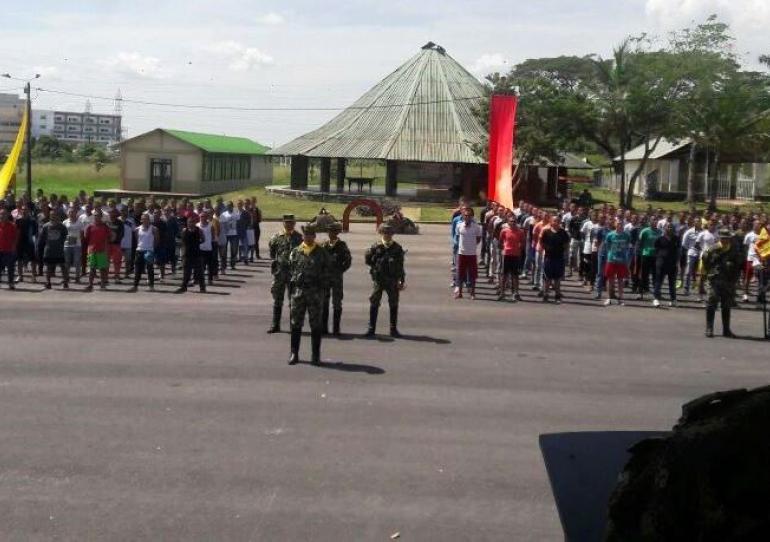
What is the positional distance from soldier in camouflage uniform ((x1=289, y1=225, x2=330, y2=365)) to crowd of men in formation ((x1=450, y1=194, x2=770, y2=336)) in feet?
25.0

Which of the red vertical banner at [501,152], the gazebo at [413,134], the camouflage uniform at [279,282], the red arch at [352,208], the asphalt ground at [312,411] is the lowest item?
the asphalt ground at [312,411]

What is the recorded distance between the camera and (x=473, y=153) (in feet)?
180

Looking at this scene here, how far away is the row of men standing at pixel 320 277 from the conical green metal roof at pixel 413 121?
38.6 metres

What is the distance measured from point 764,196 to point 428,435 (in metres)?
55.8

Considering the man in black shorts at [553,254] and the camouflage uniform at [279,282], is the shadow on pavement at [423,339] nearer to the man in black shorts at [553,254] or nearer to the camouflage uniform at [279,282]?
the camouflage uniform at [279,282]

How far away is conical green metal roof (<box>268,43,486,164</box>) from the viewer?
5622 centimetres

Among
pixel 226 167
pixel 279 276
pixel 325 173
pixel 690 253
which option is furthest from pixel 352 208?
pixel 226 167

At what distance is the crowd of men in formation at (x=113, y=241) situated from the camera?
20.8 m

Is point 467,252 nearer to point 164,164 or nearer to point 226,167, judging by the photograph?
point 164,164

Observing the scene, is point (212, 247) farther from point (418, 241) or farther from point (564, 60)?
point (564, 60)

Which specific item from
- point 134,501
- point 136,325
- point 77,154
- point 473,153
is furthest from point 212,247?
point 77,154

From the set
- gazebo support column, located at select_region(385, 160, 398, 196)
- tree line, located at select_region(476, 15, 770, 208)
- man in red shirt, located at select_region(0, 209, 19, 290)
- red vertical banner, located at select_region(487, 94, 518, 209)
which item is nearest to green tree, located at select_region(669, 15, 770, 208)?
tree line, located at select_region(476, 15, 770, 208)

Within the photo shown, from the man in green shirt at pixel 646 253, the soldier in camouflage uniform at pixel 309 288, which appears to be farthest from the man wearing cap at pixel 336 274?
the man in green shirt at pixel 646 253

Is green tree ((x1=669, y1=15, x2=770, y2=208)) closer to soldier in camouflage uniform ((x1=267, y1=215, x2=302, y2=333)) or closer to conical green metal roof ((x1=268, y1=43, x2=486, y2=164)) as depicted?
conical green metal roof ((x1=268, y1=43, x2=486, y2=164))
